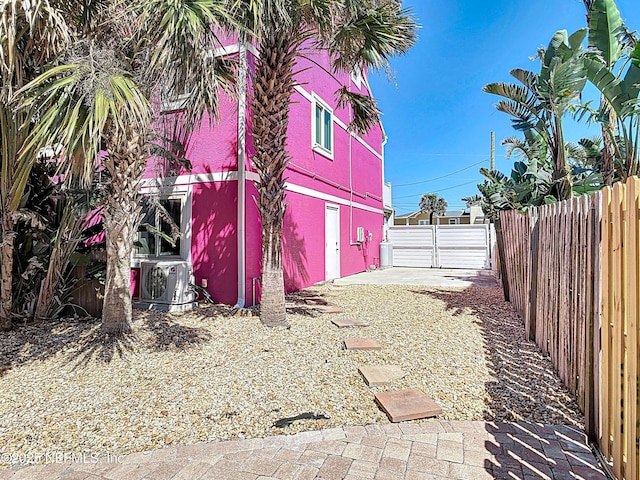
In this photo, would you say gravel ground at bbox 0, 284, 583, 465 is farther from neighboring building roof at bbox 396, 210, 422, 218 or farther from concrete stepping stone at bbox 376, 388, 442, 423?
neighboring building roof at bbox 396, 210, 422, 218

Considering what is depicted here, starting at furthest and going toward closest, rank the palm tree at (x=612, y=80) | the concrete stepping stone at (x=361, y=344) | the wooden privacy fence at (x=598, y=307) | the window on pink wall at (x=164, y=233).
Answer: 1. the window on pink wall at (x=164, y=233)
2. the palm tree at (x=612, y=80)
3. the concrete stepping stone at (x=361, y=344)
4. the wooden privacy fence at (x=598, y=307)

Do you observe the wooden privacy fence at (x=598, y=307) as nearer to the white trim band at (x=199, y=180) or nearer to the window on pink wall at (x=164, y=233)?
the white trim band at (x=199, y=180)

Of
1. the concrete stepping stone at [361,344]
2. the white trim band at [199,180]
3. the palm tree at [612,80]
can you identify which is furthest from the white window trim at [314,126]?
the concrete stepping stone at [361,344]

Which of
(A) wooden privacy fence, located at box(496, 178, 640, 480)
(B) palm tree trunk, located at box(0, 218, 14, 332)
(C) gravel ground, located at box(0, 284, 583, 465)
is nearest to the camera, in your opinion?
(A) wooden privacy fence, located at box(496, 178, 640, 480)

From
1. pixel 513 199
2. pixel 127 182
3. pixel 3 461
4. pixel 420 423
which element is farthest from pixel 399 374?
pixel 513 199

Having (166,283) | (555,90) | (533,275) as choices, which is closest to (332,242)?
(166,283)

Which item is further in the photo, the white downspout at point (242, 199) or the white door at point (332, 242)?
the white door at point (332, 242)

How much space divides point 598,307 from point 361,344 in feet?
9.94

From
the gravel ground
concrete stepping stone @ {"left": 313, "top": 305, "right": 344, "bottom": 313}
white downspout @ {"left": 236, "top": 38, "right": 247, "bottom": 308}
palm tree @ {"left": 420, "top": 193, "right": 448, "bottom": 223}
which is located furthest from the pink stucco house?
palm tree @ {"left": 420, "top": 193, "right": 448, "bottom": 223}

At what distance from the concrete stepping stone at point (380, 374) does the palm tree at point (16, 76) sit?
4.48 m

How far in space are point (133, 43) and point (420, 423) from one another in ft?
19.6

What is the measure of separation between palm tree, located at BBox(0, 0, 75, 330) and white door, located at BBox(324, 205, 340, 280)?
26.9ft

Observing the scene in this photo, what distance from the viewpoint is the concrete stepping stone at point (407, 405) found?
3.21 meters

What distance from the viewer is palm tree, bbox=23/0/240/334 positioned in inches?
149
